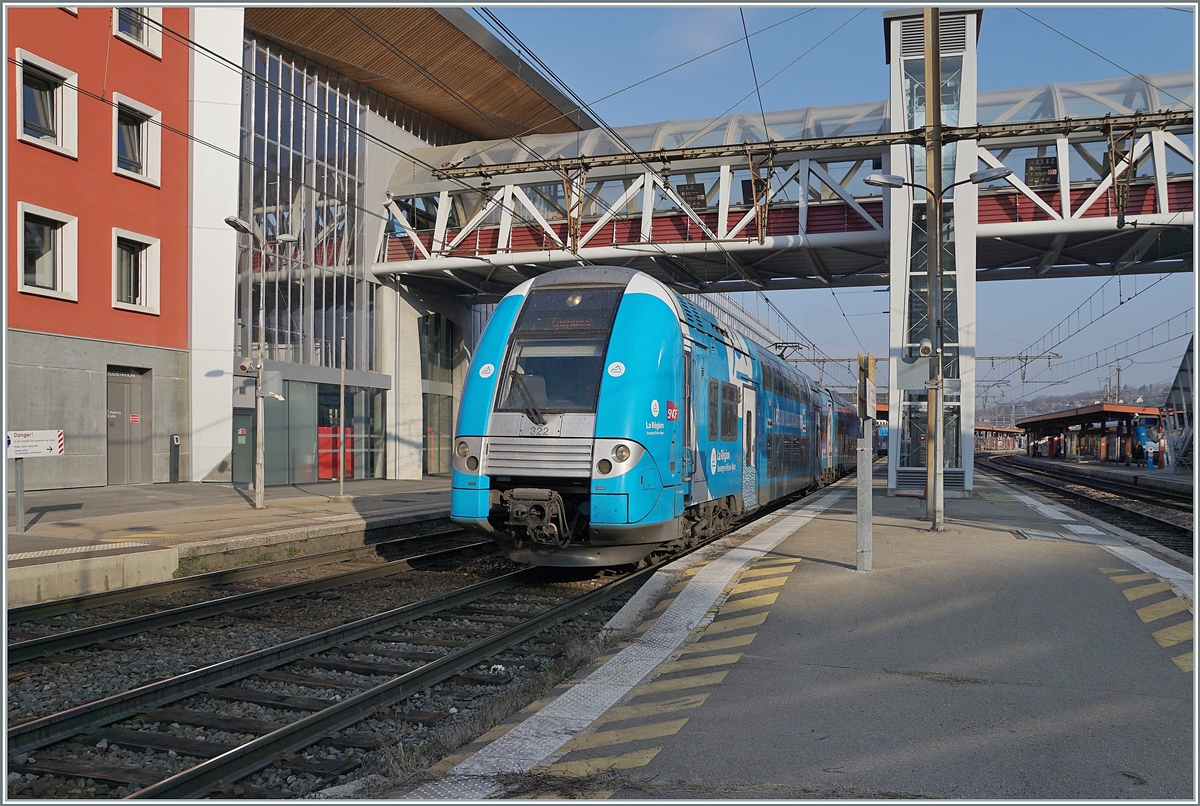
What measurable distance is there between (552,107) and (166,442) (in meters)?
18.6

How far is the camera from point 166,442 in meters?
21.8

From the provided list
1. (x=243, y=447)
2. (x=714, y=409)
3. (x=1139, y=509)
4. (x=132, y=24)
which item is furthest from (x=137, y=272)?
(x=1139, y=509)

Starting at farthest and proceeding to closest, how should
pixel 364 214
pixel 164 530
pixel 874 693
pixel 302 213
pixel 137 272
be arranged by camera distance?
pixel 364 214 → pixel 302 213 → pixel 137 272 → pixel 164 530 → pixel 874 693

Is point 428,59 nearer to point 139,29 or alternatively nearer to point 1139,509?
point 139,29

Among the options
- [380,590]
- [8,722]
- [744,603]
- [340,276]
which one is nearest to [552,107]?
[340,276]

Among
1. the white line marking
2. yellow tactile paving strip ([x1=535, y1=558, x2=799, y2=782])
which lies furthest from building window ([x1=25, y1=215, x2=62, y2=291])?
yellow tactile paving strip ([x1=535, y1=558, x2=799, y2=782])

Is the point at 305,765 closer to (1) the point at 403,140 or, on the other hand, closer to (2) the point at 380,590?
(2) the point at 380,590

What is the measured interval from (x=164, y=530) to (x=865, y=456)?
10.1 m

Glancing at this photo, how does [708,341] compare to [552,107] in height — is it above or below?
below

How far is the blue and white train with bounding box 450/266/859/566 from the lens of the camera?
9664 millimetres

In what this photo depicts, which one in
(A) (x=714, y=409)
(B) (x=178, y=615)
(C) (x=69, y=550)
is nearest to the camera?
(B) (x=178, y=615)

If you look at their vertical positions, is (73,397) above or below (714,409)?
above

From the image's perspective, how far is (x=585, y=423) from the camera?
9.77 meters

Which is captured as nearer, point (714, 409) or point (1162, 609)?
point (1162, 609)
